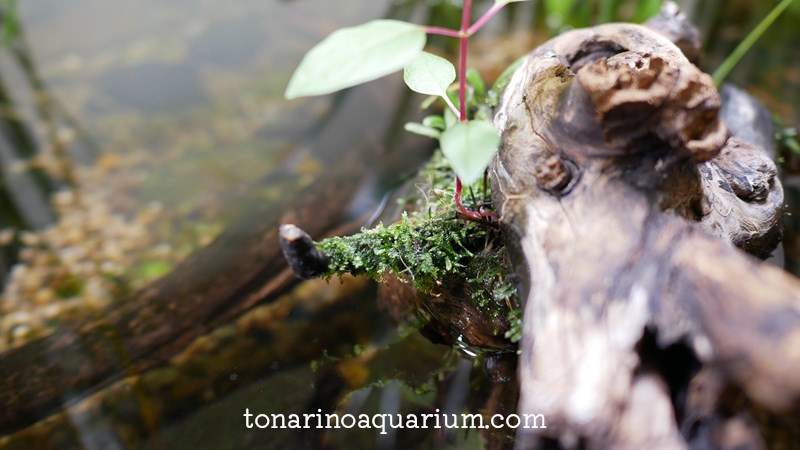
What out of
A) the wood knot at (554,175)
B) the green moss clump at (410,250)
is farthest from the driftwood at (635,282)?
the green moss clump at (410,250)

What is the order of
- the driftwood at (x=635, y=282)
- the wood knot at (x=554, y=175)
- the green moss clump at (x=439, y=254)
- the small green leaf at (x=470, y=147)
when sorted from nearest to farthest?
the driftwood at (x=635, y=282), the small green leaf at (x=470, y=147), the wood knot at (x=554, y=175), the green moss clump at (x=439, y=254)

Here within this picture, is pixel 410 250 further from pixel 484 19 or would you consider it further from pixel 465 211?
pixel 484 19

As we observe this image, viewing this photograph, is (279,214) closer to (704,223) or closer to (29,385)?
(29,385)

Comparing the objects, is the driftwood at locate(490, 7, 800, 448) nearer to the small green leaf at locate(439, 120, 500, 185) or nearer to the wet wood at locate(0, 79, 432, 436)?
the small green leaf at locate(439, 120, 500, 185)

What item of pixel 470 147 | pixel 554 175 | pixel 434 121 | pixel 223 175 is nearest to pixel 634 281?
pixel 554 175

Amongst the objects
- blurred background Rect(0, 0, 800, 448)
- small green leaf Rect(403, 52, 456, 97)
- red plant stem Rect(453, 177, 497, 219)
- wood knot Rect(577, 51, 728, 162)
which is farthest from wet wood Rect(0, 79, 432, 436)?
wood knot Rect(577, 51, 728, 162)

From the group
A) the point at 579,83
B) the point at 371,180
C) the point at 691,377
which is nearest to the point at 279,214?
the point at 371,180

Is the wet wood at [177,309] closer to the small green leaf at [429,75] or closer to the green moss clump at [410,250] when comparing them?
the green moss clump at [410,250]
